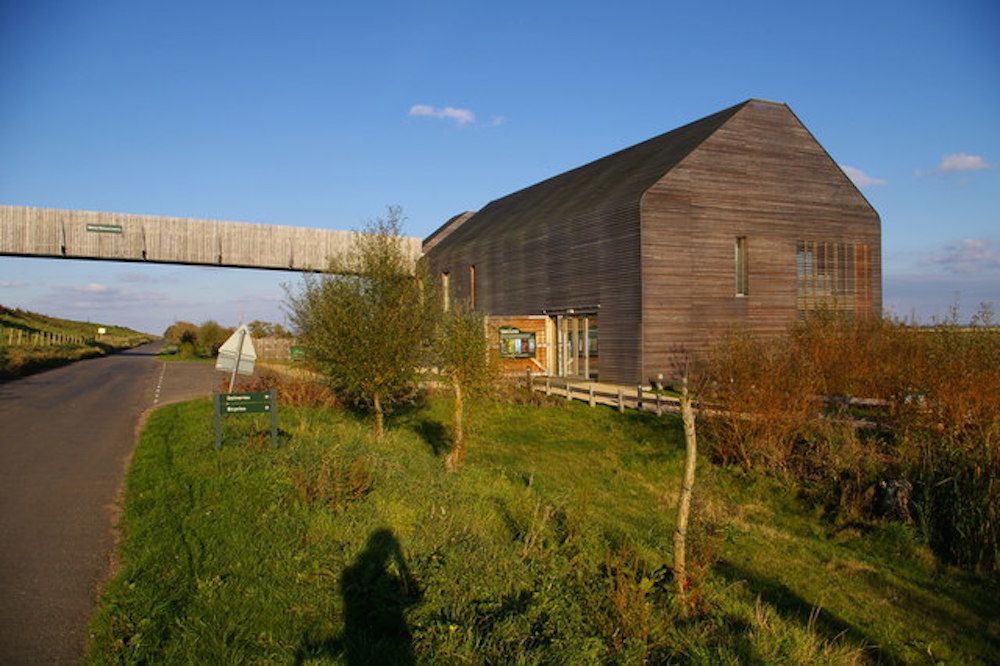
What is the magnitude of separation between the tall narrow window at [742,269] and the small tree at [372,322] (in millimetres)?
14247

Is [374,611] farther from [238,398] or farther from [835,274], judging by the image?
[835,274]

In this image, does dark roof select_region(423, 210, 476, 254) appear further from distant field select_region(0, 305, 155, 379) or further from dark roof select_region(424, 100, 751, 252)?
distant field select_region(0, 305, 155, 379)

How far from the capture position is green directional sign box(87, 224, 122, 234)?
124 feet

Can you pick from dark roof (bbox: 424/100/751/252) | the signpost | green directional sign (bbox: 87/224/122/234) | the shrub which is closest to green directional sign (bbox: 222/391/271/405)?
the signpost

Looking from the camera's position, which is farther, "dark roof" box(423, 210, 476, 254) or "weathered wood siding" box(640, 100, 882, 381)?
"dark roof" box(423, 210, 476, 254)

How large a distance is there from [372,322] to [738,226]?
1654 centimetres

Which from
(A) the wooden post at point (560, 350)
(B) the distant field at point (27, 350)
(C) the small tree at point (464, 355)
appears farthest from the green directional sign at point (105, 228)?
(C) the small tree at point (464, 355)

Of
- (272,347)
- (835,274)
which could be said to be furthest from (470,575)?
(272,347)

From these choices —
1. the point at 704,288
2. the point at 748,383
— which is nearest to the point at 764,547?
the point at 748,383

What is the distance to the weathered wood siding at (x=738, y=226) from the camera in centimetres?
2480

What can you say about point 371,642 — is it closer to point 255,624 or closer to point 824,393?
point 255,624

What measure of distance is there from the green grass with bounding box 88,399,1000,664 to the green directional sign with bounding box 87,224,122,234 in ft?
98.8

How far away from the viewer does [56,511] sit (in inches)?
365

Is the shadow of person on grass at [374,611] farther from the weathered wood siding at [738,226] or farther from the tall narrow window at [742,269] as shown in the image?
the tall narrow window at [742,269]
